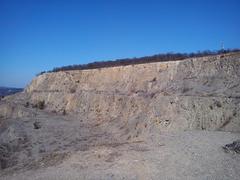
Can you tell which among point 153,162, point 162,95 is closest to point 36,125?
point 162,95

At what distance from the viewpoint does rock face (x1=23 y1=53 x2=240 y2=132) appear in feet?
71.1

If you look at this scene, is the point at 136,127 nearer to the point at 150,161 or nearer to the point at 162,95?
the point at 162,95

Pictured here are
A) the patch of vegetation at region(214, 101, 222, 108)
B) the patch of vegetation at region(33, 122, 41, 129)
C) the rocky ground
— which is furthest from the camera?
the patch of vegetation at region(33, 122, 41, 129)

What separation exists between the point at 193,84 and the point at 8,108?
96.0 feet

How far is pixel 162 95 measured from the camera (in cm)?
2683

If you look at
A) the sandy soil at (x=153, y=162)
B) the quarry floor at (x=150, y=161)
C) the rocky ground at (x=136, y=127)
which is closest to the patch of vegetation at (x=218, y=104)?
the rocky ground at (x=136, y=127)

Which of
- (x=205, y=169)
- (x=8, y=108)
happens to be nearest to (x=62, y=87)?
(x=8, y=108)

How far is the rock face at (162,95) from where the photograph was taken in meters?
21.7

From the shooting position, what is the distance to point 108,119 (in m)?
33.9

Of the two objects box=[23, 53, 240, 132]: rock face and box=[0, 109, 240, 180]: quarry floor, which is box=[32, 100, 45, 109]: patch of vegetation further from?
box=[0, 109, 240, 180]: quarry floor

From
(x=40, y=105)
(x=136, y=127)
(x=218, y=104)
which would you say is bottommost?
(x=136, y=127)

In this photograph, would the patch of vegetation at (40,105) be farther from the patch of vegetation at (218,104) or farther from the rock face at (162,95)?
A: the patch of vegetation at (218,104)

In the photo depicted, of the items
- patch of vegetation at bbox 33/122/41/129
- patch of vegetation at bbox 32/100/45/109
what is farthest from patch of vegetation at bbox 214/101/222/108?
patch of vegetation at bbox 32/100/45/109

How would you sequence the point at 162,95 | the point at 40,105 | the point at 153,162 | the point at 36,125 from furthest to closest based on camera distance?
the point at 40,105 → the point at 36,125 → the point at 162,95 → the point at 153,162
